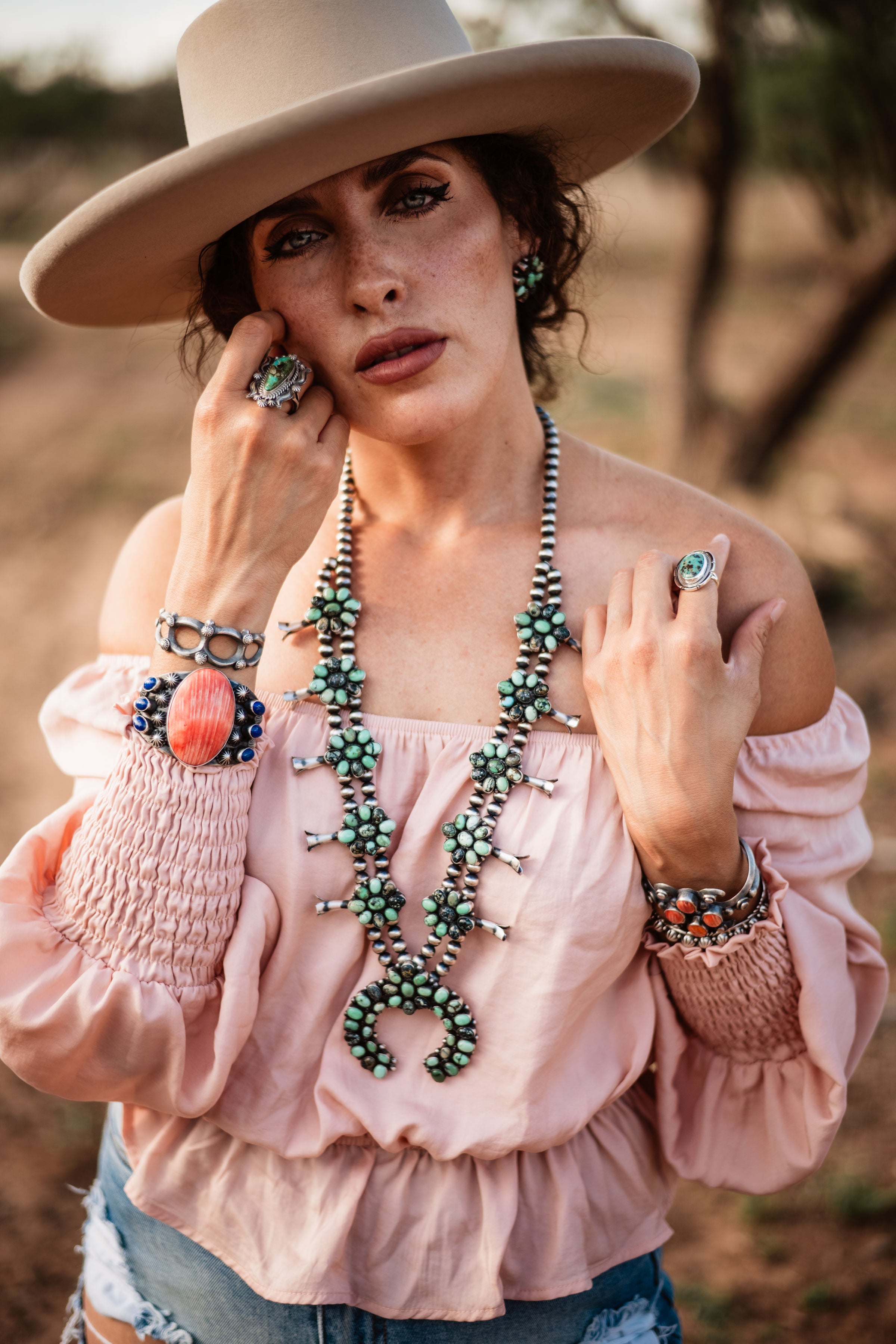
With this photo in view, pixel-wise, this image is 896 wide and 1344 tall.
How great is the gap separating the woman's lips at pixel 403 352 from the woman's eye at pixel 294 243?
0.19 metres

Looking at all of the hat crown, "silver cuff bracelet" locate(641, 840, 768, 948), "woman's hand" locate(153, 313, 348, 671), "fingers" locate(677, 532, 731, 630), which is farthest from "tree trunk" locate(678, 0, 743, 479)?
Answer: "silver cuff bracelet" locate(641, 840, 768, 948)

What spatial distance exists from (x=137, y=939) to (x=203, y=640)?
464 mm

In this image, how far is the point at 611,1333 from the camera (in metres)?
1.68

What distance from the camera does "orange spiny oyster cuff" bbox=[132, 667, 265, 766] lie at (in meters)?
1.50

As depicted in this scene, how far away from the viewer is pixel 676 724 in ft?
4.84

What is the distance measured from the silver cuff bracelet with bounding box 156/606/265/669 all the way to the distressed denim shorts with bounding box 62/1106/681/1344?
2.92ft

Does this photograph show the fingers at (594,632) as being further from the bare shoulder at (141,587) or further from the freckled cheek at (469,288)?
the bare shoulder at (141,587)

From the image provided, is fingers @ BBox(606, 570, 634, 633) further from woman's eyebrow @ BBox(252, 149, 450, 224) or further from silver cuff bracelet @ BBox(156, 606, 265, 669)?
woman's eyebrow @ BBox(252, 149, 450, 224)

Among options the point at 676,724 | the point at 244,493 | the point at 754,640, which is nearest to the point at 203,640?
the point at 244,493

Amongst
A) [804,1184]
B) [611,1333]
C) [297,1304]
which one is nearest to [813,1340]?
[804,1184]

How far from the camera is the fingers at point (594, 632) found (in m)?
1.60

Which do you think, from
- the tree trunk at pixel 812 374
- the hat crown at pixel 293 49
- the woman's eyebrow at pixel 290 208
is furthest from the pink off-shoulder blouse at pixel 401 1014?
the tree trunk at pixel 812 374

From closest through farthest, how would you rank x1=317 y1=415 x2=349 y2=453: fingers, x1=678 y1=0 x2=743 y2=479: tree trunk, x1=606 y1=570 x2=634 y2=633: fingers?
1. x1=606 y1=570 x2=634 y2=633: fingers
2. x1=317 y1=415 x2=349 y2=453: fingers
3. x1=678 y1=0 x2=743 y2=479: tree trunk

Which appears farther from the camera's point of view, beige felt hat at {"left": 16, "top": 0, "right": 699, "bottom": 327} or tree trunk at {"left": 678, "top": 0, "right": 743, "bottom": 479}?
tree trunk at {"left": 678, "top": 0, "right": 743, "bottom": 479}
